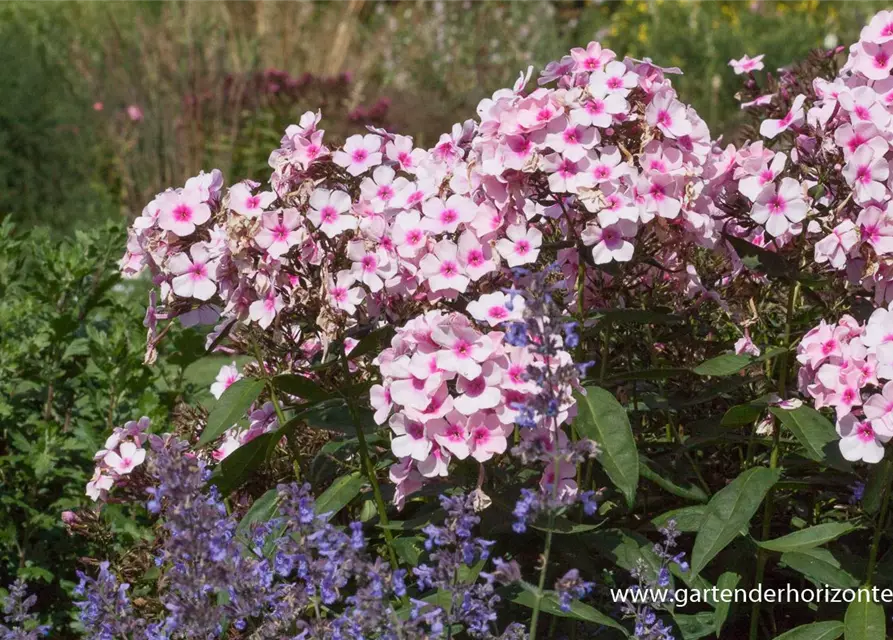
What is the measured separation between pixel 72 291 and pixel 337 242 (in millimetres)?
1556

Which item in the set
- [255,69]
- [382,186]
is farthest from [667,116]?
[255,69]

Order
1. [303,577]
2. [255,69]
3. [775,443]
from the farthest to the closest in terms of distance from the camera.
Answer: [255,69], [775,443], [303,577]

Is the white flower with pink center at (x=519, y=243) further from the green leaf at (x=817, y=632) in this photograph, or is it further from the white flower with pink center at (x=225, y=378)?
the white flower with pink center at (x=225, y=378)

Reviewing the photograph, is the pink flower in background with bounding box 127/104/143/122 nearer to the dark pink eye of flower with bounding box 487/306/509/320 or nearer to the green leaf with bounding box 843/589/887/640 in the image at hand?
the dark pink eye of flower with bounding box 487/306/509/320

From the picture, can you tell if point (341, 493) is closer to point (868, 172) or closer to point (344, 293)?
point (344, 293)

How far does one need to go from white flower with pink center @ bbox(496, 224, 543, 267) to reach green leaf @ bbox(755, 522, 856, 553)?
0.64m

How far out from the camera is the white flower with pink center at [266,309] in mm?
2277

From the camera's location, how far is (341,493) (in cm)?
231

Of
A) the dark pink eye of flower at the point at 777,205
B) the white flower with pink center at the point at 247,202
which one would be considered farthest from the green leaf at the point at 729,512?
the white flower with pink center at the point at 247,202

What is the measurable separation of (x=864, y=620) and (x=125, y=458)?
1498 millimetres

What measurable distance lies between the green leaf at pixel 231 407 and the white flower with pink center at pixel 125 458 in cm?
31

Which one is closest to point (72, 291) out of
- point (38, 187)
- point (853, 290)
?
point (853, 290)

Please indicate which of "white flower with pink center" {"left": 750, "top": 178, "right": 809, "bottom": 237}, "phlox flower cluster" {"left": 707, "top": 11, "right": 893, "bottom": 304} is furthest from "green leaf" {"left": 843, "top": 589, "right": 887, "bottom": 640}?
"white flower with pink center" {"left": 750, "top": 178, "right": 809, "bottom": 237}

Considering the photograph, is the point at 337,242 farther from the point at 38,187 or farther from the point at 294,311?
the point at 38,187
